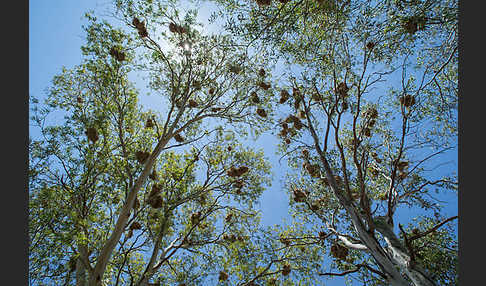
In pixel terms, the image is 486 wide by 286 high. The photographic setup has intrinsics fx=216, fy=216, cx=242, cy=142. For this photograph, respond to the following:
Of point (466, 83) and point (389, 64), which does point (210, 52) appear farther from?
point (466, 83)

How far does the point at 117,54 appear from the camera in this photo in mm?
7707

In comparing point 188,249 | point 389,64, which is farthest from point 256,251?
point 389,64

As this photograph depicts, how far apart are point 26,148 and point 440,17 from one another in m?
7.67

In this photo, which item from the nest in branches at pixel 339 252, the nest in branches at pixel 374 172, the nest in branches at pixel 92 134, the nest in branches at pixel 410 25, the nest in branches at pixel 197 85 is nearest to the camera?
the nest in branches at pixel 410 25

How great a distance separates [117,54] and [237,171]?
242 inches

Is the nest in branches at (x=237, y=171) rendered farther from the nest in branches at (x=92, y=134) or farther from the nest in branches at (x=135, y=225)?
the nest in branches at (x=92, y=134)

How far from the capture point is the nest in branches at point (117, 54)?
7660mm

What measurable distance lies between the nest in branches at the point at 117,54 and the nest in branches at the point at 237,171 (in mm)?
5806

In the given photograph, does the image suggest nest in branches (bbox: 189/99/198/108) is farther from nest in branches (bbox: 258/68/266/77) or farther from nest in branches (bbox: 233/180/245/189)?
nest in branches (bbox: 233/180/245/189)

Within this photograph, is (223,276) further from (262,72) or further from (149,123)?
(262,72)

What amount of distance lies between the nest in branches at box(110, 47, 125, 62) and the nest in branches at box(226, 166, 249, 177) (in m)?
5.81

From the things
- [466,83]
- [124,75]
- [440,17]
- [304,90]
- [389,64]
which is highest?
[124,75]

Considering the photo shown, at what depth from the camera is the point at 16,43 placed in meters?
2.04

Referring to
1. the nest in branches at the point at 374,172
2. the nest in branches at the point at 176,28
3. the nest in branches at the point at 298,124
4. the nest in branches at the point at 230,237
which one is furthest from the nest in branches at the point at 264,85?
the nest in branches at the point at 230,237
